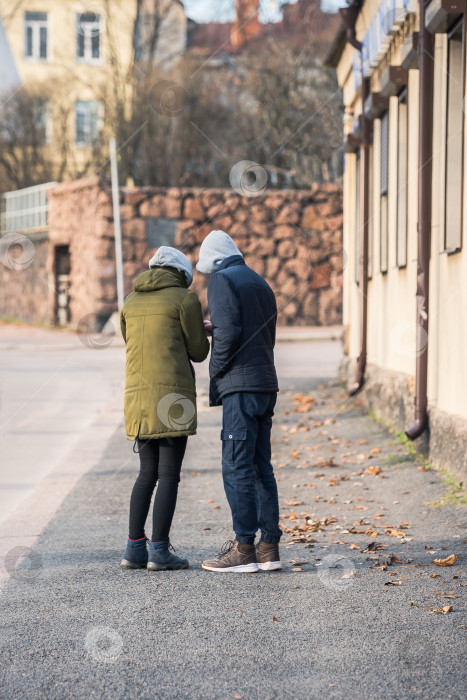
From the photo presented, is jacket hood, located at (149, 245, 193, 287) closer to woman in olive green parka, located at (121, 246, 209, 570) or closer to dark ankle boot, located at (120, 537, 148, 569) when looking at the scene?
woman in olive green parka, located at (121, 246, 209, 570)

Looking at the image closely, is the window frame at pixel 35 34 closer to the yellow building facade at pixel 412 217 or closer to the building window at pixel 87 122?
the building window at pixel 87 122

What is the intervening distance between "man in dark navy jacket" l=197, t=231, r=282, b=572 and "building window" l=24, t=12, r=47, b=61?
37.9 meters

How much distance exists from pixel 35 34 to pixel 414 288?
3556 centimetres

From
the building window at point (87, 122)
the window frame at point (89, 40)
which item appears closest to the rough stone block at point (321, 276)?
the building window at point (87, 122)

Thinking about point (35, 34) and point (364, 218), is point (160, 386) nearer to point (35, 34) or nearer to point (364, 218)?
point (364, 218)

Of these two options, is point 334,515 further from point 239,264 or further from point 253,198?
point 253,198

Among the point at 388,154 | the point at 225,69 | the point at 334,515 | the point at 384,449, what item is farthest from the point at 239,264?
the point at 225,69

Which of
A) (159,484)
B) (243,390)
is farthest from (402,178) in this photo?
(159,484)

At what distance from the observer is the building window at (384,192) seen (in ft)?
37.4

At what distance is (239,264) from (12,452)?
5.00 metres

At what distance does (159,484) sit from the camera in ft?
17.8

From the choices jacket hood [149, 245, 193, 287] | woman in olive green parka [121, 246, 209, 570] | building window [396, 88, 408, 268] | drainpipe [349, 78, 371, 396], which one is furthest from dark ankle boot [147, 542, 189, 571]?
drainpipe [349, 78, 371, 396]

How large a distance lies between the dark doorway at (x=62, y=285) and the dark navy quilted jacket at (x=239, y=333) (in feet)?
77.2

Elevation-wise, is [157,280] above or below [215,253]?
below
